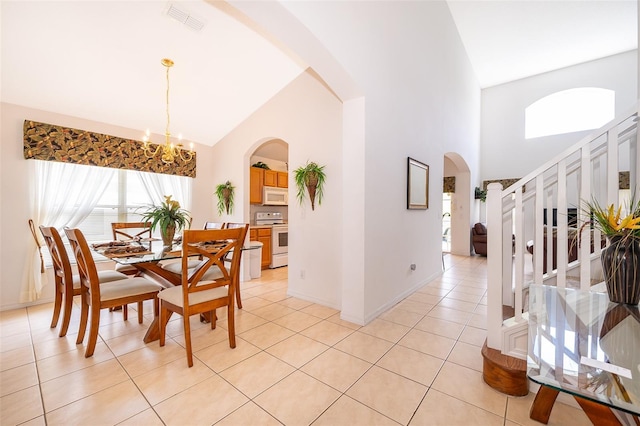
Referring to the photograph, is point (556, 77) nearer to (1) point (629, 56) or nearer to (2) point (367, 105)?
(1) point (629, 56)

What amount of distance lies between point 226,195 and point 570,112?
29.4ft

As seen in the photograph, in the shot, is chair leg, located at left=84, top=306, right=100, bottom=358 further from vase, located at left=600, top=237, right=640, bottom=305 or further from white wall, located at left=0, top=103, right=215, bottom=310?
vase, located at left=600, top=237, right=640, bottom=305

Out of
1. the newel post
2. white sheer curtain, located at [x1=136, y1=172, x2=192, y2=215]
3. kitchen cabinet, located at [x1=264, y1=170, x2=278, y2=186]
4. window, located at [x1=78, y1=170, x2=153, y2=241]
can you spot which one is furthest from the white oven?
the newel post

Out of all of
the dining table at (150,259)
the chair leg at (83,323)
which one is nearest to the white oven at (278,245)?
the dining table at (150,259)

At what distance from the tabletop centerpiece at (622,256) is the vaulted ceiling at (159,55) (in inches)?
128

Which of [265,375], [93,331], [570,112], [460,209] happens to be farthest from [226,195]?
[570,112]

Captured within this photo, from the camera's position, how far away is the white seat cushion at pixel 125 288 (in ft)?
6.98

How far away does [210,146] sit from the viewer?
491 centimetres

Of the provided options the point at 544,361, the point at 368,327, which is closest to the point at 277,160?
the point at 368,327

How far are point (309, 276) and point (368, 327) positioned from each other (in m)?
1.08

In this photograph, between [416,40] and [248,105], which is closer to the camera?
[416,40]

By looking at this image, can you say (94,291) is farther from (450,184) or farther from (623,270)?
(450,184)

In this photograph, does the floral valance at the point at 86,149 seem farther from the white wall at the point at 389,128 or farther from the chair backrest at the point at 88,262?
the white wall at the point at 389,128

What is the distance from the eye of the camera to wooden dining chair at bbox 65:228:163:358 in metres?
2.01
